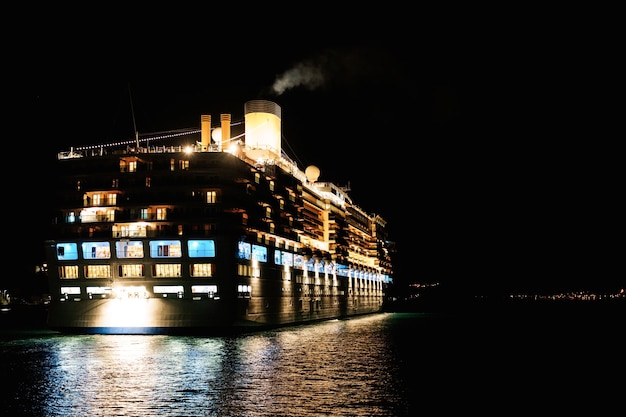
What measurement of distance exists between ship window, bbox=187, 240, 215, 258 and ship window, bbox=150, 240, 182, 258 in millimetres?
1199

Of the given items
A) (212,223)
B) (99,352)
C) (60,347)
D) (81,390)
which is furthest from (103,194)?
(81,390)

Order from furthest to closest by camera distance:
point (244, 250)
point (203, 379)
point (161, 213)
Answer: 1. point (244, 250)
2. point (161, 213)
3. point (203, 379)

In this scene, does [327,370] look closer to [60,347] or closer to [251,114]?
[60,347]

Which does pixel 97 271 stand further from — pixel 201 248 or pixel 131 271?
pixel 201 248

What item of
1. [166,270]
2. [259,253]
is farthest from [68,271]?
[259,253]

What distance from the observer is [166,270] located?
6819 centimetres

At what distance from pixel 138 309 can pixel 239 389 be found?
130ft

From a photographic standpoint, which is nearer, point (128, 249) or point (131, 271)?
point (131, 271)

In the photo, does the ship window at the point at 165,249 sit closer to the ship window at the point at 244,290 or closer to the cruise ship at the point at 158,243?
the cruise ship at the point at 158,243

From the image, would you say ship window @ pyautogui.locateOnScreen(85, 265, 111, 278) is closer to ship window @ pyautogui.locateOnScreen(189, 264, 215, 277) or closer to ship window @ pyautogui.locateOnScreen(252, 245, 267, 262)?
ship window @ pyautogui.locateOnScreen(189, 264, 215, 277)

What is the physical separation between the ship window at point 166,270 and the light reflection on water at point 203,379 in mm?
10942

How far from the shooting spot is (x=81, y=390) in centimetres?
Result: 3031

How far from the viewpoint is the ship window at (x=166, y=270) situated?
6800 centimetres

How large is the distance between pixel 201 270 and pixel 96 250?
37.3 feet
